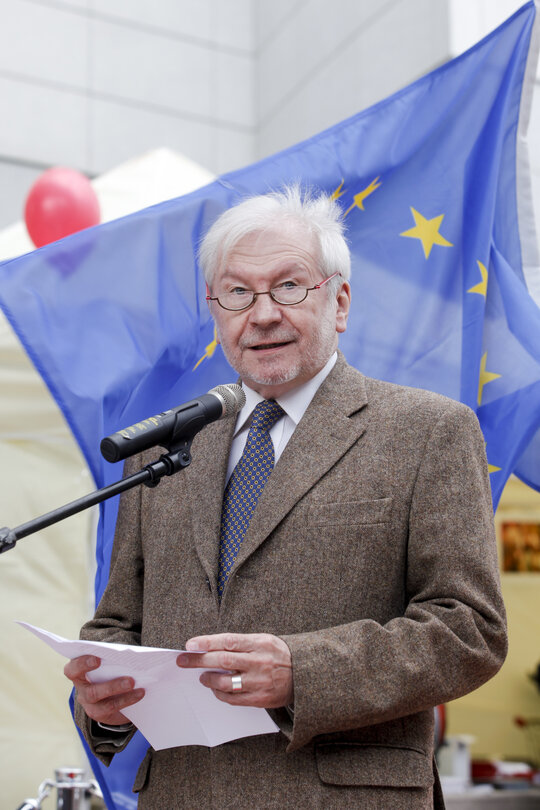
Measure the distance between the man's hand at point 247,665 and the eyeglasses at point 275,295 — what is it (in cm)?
76

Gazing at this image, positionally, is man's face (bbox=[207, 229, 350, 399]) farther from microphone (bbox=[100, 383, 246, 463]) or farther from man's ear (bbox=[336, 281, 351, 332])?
microphone (bbox=[100, 383, 246, 463])

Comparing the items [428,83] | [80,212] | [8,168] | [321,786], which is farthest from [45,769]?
[8,168]

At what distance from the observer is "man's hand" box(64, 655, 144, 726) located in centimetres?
147

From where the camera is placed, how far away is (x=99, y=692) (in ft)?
4.98

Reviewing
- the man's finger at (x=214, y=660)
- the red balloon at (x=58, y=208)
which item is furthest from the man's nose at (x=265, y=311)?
the red balloon at (x=58, y=208)

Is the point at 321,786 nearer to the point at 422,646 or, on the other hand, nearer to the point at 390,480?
the point at 422,646

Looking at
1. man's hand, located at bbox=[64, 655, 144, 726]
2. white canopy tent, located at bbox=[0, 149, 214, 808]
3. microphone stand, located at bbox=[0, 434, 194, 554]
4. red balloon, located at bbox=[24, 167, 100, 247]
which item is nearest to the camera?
microphone stand, located at bbox=[0, 434, 194, 554]

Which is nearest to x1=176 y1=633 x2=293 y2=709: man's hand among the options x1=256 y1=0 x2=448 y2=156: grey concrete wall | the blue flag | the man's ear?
the man's ear

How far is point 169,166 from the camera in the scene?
4.90 metres

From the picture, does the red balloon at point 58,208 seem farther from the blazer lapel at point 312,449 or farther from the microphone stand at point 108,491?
the microphone stand at point 108,491

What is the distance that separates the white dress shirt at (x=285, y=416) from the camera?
1.81 meters

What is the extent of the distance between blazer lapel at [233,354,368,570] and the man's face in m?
0.08

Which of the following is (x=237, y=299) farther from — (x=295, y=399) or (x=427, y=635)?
(x=427, y=635)

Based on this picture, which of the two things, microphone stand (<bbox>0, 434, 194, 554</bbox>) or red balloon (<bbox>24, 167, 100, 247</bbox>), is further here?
red balloon (<bbox>24, 167, 100, 247</bbox>)
